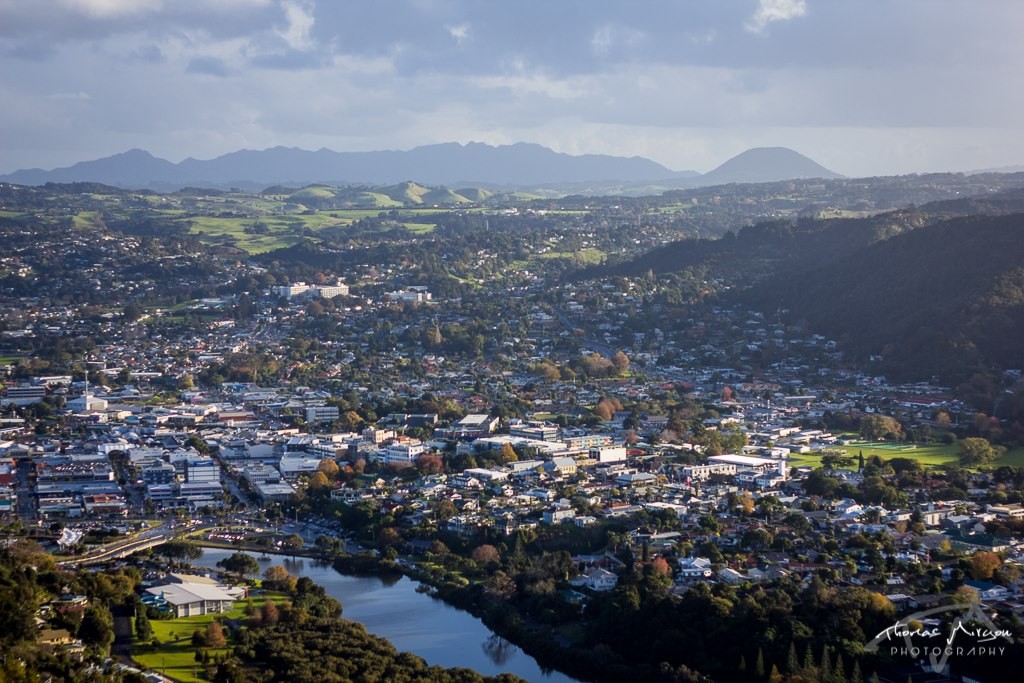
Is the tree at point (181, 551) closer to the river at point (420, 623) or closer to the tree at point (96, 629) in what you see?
the river at point (420, 623)

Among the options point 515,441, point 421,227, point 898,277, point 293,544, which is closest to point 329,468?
point 515,441

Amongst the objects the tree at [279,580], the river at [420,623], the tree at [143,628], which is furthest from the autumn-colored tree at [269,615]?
the tree at [279,580]

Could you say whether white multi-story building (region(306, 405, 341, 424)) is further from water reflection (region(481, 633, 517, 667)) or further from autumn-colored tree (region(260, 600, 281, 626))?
water reflection (region(481, 633, 517, 667))

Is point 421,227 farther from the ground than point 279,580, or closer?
farther from the ground

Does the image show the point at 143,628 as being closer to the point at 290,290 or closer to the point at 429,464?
the point at 429,464

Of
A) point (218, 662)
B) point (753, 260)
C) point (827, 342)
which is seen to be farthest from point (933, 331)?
point (218, 662)

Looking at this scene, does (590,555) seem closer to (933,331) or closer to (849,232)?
(933,331)

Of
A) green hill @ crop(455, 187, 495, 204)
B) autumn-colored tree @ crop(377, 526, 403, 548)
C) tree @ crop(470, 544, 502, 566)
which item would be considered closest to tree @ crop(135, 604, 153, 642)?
tree @ crop(470, 544, 502, 566)
